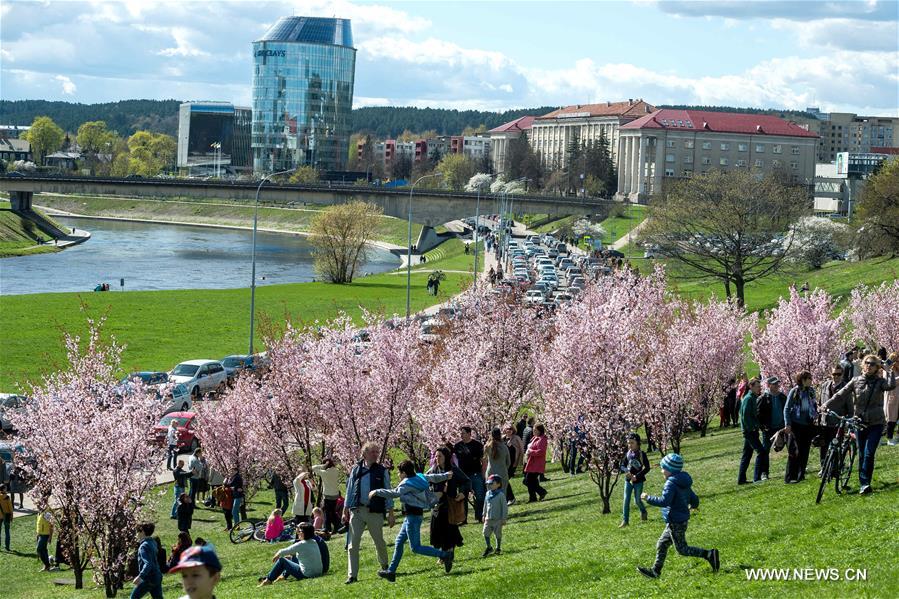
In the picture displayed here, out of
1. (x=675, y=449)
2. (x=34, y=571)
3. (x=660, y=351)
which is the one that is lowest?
(x=34, y=571)

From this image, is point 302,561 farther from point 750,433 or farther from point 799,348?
point 799,348

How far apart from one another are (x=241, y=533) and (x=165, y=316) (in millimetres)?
45273

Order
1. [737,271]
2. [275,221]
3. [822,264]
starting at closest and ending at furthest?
[737,271], [822,264], [275,221]

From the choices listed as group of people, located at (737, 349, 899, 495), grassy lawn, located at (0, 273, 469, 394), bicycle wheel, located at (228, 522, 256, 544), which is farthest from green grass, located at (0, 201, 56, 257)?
group of people, located at (737, 349, 899, 495)

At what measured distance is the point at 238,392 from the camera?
29.4 meters

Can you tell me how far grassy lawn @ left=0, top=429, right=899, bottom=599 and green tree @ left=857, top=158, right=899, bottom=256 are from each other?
186 feet

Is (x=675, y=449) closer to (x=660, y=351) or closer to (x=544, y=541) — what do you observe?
(x=660, y=351)

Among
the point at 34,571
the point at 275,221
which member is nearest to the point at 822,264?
the point at 34,571

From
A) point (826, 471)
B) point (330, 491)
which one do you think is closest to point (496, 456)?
point (330, 491)

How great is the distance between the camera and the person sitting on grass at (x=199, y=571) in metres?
7.99

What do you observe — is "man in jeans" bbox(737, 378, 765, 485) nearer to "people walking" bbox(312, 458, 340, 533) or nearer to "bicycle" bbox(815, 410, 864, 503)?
"bicycle" bbox(815, 410, 864, 503)

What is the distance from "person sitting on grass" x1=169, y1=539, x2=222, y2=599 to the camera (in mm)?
7988

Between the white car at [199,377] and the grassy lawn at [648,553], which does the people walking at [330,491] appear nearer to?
the grassy lawn at [648,553]

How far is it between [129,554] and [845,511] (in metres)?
11.1
